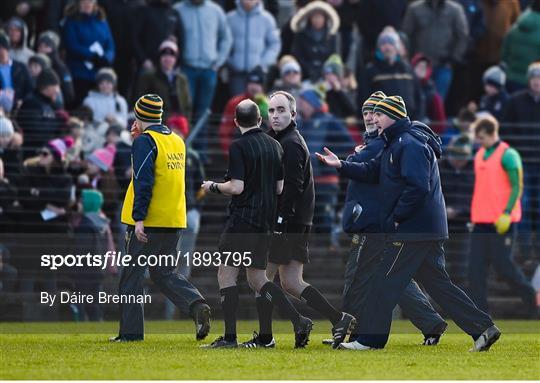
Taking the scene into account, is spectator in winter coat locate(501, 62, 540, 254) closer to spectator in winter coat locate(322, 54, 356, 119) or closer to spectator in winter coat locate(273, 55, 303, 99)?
spectator in winter coat locate(322, 54, 356, 119)

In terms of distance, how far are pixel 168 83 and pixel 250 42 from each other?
177 cm

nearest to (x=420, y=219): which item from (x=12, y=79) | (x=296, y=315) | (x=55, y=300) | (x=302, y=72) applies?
(x=296, y=315)

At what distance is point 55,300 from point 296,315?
171 inches

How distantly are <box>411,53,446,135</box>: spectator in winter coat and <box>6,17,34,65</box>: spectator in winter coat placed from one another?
5.48m

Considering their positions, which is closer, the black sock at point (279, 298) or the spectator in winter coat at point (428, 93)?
the black sock at point (279, 298)

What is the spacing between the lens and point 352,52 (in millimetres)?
23672

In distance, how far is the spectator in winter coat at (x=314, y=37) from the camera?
22234 millimetres

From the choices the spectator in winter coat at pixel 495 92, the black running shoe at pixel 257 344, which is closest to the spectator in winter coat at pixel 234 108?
the spectator in winter coat at pixel 495 92

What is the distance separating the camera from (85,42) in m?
21.3

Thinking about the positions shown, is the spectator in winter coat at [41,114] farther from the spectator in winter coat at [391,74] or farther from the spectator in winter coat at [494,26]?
the spectator in winter coat at [494,26]

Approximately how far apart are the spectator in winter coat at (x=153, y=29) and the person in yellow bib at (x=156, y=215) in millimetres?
8020

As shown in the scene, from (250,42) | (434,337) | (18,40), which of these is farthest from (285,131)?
(250,42)

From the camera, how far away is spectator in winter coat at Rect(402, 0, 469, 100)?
917 inches

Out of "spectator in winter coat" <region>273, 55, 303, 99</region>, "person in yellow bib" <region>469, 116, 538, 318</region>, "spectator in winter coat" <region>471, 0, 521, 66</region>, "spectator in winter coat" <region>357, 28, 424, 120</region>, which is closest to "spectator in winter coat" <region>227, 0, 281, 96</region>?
"spectator in winter coat" <region>273, 55, 303, 99</region>
